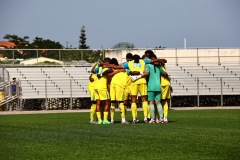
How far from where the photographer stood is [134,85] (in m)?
22.1

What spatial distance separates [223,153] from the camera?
40.2ft

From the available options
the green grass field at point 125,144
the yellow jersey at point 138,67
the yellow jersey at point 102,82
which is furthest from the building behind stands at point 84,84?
the green grass field at point 125,144

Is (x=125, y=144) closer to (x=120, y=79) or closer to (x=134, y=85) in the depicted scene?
(x=134, y=85)

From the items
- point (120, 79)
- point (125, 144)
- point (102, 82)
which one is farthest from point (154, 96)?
point (125, 144)

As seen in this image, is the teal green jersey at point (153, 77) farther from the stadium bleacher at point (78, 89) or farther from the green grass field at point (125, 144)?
the stadium bleacher at point (78, 89)

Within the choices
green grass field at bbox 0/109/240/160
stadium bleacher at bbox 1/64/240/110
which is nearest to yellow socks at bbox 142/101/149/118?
green grass field at bbox 0/109/240/160

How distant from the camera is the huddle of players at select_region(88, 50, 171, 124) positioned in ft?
72.1

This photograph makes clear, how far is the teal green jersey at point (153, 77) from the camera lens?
21.9 m

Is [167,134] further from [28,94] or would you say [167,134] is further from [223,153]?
[28,94]

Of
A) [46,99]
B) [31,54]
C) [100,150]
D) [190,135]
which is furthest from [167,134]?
[31,54]

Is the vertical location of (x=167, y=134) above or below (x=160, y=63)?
below

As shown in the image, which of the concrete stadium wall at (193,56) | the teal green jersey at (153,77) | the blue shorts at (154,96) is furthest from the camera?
the concrete stadium wall at (193,56)

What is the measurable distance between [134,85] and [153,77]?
584 mm

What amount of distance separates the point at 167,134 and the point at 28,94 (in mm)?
26621
